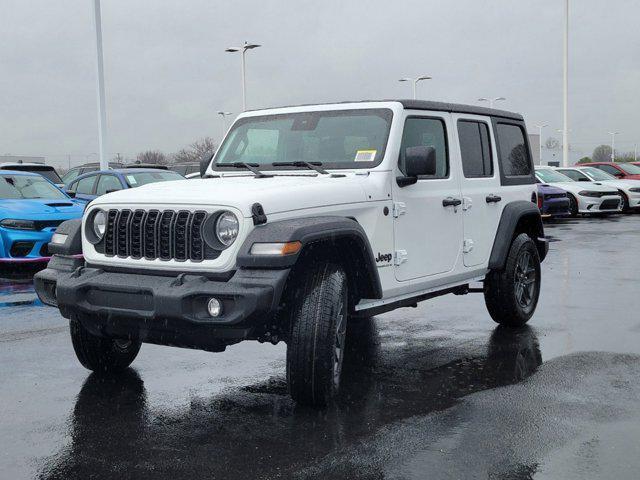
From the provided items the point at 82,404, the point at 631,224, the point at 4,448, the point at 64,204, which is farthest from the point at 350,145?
the point at 631,224

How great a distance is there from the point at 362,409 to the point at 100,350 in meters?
2.01

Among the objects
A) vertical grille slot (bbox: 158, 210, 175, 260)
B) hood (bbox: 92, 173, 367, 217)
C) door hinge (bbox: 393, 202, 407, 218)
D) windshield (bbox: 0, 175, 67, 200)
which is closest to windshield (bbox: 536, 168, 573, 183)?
windshield (bbox: 0, 175, 67, 200)

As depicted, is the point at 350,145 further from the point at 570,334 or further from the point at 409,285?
the point at 570,334

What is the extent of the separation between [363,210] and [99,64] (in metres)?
17.9

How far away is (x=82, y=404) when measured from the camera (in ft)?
17.3

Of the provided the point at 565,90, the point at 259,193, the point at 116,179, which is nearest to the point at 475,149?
the point at 259,193

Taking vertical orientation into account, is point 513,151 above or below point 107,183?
above

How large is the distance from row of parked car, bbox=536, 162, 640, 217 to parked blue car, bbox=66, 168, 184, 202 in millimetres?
11113

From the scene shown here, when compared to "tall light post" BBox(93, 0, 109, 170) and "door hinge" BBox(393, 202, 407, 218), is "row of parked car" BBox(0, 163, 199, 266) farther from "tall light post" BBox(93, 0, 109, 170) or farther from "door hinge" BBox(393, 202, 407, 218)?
"door hinge" BBox(393, 202, 407, 218)

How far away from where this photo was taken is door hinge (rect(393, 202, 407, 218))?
5758 mm

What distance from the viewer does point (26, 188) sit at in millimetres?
13320

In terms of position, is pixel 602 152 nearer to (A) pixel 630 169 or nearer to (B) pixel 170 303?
(A) pixel 630 169

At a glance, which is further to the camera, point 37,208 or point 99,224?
point 37,208

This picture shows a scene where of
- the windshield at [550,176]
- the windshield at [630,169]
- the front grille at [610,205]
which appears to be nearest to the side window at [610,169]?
the windshield at [630,169]
